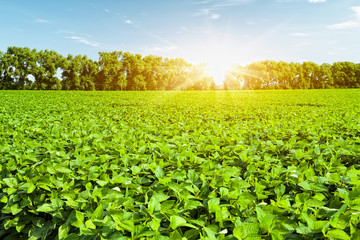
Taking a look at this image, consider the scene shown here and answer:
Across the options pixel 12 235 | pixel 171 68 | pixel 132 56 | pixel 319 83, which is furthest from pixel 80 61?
pixel 319 83

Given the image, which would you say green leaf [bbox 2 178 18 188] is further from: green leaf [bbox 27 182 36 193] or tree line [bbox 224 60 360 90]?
tree line [bbox 224 60 360 90]

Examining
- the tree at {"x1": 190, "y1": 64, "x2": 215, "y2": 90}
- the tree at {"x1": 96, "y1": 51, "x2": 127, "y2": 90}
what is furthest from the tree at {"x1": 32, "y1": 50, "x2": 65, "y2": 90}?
the tree at {"x1": 190, "y1": 64, "x2": 215, "y2": 90}

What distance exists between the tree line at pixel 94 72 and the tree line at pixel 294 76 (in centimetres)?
1769

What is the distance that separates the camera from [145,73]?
85.7m

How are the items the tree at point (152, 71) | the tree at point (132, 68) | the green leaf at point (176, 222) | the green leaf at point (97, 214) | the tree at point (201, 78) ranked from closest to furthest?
the green leaf at point (176, 222), the green leaf at point (97, 214), the tree at point (132, 68), the tree at point (152, 71), the tree at point (201, 78)

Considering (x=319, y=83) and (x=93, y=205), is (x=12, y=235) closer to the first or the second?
(x=93, y=205)

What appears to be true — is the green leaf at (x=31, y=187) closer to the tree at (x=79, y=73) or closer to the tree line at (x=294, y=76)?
the tree at (x=79, y=73)

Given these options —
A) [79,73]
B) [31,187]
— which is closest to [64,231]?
[31,187]

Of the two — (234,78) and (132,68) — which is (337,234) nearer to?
(132,68)

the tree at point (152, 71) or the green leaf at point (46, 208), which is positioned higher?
the tree at point (152, 71)

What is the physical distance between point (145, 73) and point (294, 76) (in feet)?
189

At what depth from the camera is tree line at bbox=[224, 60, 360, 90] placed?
86.1 m

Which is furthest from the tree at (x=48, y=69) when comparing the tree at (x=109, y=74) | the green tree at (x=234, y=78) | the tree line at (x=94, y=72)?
the green tree at (x=234, y=78)

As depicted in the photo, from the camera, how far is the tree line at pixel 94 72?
67.6 meters
